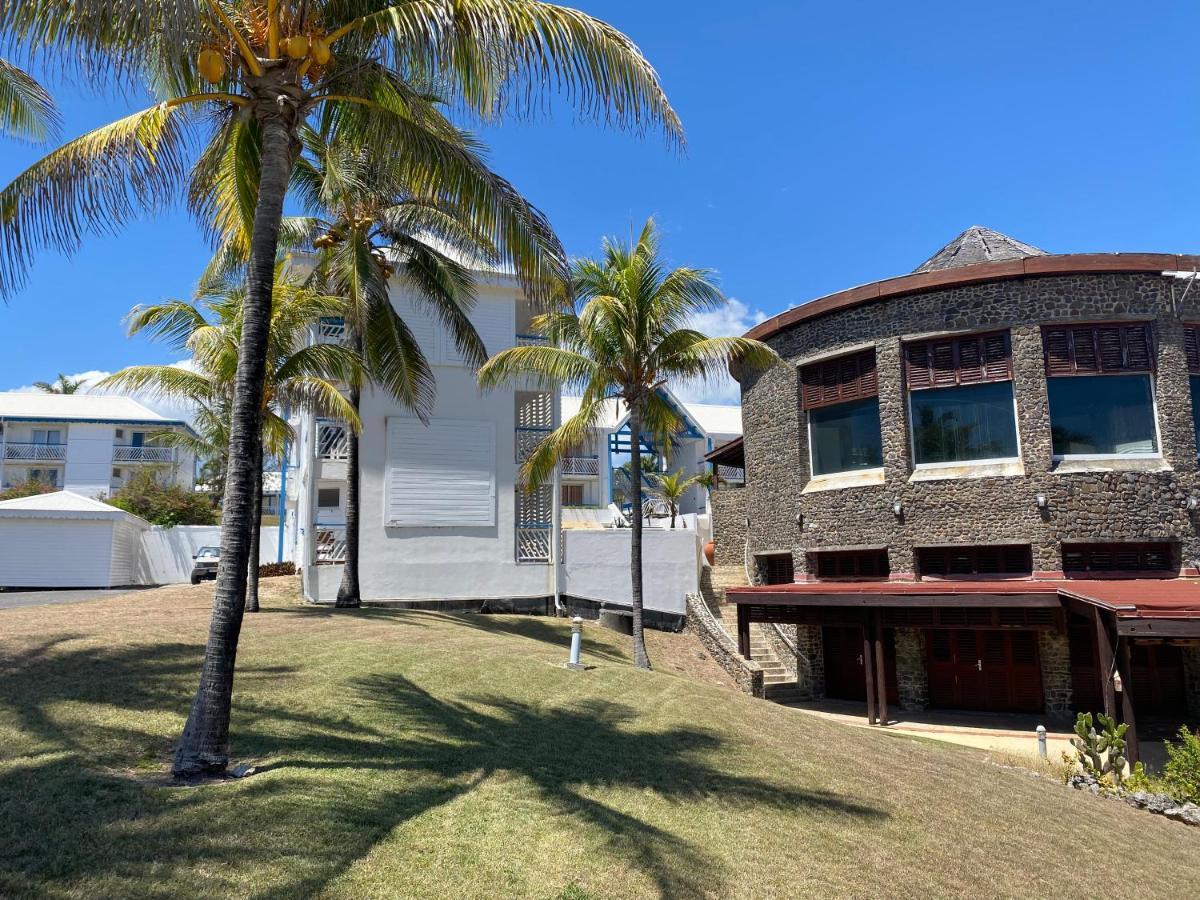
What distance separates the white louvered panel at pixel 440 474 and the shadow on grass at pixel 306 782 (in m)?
9.60

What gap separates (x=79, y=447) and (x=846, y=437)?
45508 mm

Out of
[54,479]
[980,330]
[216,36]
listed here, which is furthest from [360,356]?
[54,479]

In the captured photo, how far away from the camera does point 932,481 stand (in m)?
19.1

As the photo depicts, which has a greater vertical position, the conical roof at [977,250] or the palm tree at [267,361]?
the conical roof at [977,250]

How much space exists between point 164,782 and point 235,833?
53.2 inches

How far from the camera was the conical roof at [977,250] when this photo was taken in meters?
21.2

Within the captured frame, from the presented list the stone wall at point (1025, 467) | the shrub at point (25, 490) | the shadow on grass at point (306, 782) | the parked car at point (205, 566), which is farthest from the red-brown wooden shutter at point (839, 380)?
the shrub at point (25, 490)

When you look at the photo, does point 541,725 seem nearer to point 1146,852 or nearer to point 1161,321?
point 1146,852

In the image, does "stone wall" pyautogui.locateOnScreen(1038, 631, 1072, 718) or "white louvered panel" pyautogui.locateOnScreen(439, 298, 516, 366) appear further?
"white louvered panel" pyautogui.locateOnScreen(439, 298, 516, 366)

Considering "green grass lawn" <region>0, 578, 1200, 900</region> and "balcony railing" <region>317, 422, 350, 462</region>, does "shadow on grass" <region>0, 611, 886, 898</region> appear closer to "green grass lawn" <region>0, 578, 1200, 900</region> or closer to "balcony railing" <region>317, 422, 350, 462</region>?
"green grass lawn" <region>0, 578, 1200, 900</region>

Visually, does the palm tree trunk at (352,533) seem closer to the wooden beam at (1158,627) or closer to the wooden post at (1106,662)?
the wooden post at (1106,662)

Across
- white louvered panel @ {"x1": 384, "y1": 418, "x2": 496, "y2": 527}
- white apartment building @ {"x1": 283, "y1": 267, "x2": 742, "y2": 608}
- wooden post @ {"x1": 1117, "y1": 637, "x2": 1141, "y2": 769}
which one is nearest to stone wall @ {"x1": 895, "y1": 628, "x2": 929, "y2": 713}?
wooden post @ {"x1": 1117, "y1": 637, "x2": 1141, "y2": 769}

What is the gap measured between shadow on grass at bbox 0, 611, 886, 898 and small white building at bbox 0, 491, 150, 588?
61.5 feet

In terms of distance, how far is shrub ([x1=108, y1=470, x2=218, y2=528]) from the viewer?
129 ft
